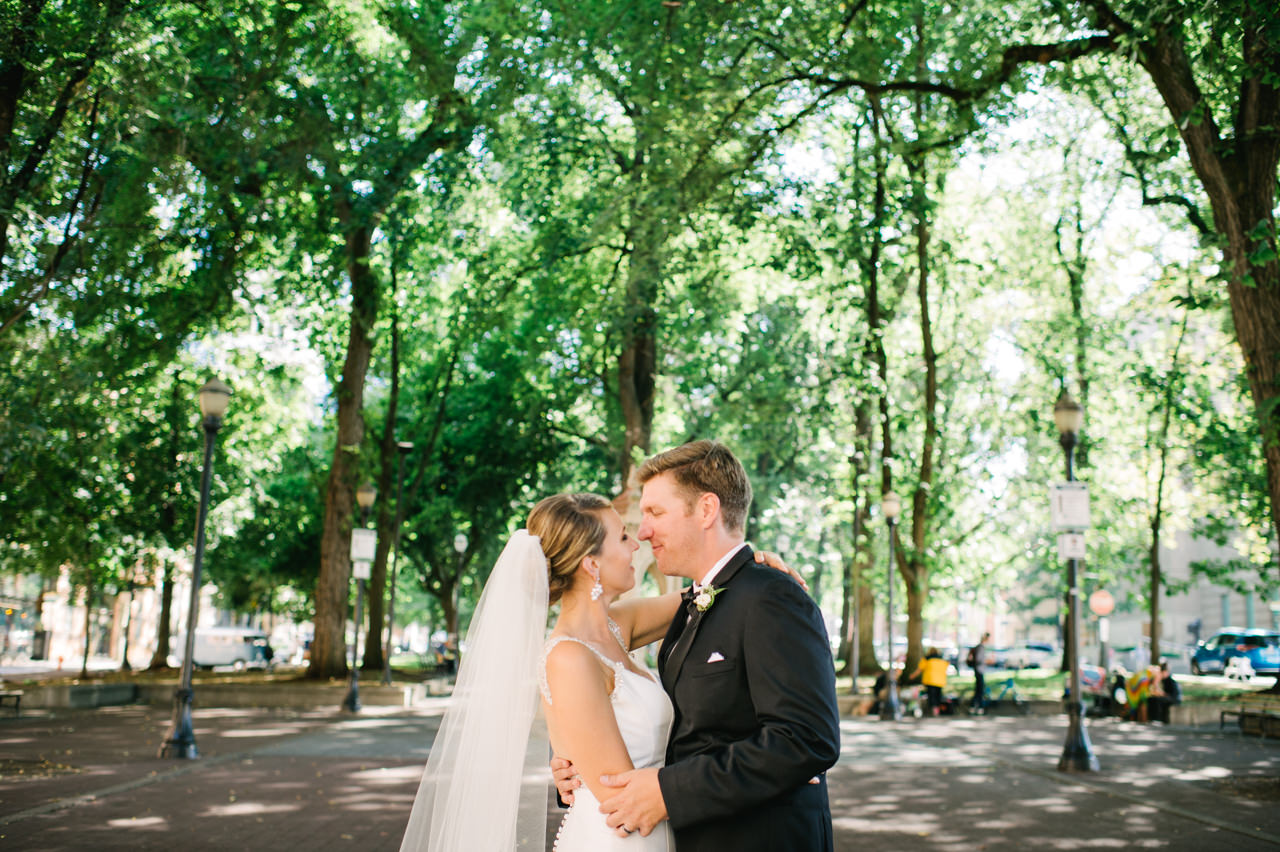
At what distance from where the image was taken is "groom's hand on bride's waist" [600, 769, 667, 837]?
10.2 ft

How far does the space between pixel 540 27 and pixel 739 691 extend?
1846 cm

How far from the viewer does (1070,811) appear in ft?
37.3

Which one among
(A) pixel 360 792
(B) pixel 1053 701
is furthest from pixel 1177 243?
(A) pixel 360 792

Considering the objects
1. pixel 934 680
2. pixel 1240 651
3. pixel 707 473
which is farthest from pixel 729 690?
pixel 1240 651

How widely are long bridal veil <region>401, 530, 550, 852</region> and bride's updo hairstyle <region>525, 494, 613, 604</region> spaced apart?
47 millimetres

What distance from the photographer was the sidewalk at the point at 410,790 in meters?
9.57

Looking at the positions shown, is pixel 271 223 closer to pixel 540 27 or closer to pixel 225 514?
pixel 540 27

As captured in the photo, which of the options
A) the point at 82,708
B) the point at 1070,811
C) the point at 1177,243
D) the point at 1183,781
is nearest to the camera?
the point at 1070,811

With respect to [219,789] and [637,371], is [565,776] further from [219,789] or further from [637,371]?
[637,371]

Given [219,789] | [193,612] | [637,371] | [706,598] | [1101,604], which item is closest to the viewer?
[706,598]

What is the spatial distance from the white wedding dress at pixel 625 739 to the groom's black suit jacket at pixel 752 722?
13cm

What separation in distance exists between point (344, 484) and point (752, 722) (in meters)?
25.4

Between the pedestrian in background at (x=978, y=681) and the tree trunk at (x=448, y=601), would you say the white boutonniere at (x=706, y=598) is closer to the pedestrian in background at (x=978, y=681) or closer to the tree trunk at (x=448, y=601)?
the pedestrian in background at (x=978, y=681)

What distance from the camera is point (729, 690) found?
319cm
